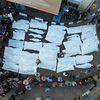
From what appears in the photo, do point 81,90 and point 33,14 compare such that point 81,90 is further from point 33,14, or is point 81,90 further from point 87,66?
point 33,14

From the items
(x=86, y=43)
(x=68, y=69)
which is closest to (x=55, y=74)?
(x=68, y=69)

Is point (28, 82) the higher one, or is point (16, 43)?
point (16, 43)

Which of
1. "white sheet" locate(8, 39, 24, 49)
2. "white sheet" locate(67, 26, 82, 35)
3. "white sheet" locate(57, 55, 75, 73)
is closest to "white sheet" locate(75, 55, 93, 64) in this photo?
"white sheet" locate(57, 55, 75, 73)

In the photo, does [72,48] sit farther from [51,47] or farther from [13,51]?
[13,51]

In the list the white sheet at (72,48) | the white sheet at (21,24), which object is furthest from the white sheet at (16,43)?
the white sheet at (72,48)

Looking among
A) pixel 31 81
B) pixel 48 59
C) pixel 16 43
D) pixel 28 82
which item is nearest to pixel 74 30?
pixel 48 59
